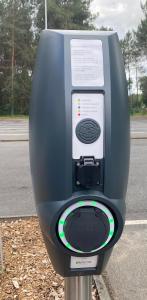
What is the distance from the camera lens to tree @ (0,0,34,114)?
85.6 ft

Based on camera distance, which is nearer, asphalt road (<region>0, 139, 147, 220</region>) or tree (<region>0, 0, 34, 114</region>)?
asphalt road (<region>0, 139, 147, 220</region>)

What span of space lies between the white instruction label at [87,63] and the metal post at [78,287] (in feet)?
2.42

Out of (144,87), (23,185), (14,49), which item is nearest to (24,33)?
(14,49)

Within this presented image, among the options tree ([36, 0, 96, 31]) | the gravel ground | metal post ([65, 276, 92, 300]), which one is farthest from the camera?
tree ([36, 0, 96, 31])

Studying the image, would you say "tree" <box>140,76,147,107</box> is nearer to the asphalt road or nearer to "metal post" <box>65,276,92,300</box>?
the asphalt road

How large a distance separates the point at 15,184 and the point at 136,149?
393cm

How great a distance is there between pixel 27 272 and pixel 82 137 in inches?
61.2

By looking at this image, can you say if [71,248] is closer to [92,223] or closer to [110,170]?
[92,223]

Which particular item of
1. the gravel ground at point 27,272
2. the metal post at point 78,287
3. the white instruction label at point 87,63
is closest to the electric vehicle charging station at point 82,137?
the white instruction label at point 87,63

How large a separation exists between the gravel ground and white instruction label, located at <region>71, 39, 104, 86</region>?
1.48 meters

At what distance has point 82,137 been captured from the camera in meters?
1.33

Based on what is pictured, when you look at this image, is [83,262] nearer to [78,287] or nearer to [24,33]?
[78,287]

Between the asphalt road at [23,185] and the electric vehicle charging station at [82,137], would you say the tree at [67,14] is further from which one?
the electric vehicle charging station at [82,137]

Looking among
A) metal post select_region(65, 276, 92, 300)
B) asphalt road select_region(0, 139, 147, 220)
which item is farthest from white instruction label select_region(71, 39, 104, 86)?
asphalt road select_region(0, 139, 147, 220)
